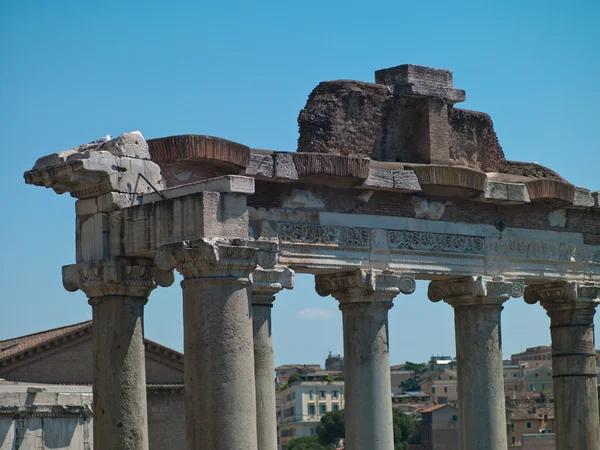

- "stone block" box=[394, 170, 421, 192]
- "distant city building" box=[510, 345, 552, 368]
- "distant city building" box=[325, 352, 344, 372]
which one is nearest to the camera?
"stone block" box=[394, 170, 421, 192]

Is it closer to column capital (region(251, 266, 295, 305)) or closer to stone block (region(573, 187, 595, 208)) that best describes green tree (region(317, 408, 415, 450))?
stone block (region(573, 187, 595, 208))

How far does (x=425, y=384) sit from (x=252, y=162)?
440 ft

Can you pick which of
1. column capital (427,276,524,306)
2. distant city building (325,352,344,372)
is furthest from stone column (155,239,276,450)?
distant city building (325,352,344,372)

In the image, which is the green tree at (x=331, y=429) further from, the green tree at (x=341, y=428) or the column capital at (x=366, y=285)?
the column capital at (x=366, y=285)

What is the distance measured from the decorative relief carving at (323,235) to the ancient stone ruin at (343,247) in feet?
0.08

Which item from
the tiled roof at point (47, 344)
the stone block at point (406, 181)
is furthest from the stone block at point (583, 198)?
the tiled roof at point (47, 344)

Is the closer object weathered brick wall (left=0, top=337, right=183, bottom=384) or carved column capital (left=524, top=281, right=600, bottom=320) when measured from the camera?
carved column capital (left=524, top=281, right=600, bottom=320)

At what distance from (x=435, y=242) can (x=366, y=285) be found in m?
1.55

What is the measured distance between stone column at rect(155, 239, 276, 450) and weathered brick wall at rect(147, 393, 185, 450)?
139ft

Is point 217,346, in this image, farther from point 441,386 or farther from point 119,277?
point 441,386

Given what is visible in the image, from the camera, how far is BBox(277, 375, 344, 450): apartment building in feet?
432

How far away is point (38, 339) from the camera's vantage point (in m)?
58.2

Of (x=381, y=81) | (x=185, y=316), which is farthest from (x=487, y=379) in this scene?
(x=185, y=316)

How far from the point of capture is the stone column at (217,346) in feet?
48.2
